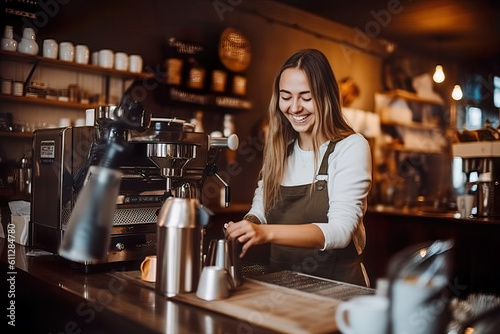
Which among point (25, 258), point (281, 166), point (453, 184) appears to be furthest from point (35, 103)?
point (453, 184)

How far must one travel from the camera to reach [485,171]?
3.49m

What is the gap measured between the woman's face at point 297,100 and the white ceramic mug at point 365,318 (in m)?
1.03

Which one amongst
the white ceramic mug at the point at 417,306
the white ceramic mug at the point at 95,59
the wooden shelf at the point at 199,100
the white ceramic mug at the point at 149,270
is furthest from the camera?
the wooden shelf at the point at 199,100

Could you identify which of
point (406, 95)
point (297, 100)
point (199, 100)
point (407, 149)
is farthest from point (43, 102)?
point (407, 149)

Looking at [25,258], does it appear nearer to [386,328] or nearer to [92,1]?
[386,328]

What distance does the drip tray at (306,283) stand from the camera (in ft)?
4.35

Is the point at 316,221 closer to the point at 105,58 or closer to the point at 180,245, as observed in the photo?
the point at 180,245

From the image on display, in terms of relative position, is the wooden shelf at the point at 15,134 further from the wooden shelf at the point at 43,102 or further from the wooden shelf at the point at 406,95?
the wooden shelf at the point at 406,95

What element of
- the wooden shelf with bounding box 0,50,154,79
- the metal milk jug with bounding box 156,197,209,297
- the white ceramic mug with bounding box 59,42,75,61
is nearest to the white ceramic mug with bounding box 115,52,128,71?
the wooden shelf with bounding box 0,50,154,79

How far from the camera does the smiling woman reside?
5.61 feet

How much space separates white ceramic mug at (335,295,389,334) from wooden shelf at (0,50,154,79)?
109 inches

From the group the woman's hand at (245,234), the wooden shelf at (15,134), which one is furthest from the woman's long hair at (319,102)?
the wooden shelf at (15,134)

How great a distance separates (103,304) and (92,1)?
2892mm

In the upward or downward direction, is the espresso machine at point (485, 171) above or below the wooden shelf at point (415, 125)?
below
